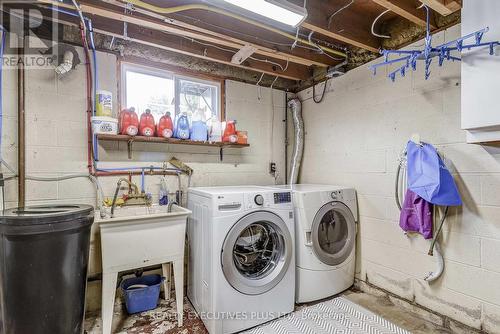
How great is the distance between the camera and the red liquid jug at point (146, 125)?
2232 mm

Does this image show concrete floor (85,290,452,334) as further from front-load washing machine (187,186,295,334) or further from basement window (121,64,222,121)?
basement window (121,64,222,121)

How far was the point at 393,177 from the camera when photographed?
2.26 meters

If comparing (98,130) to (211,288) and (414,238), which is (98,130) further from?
(414,238)

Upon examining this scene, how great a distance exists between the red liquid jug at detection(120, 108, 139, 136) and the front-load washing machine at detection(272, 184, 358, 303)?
1496 millimetres

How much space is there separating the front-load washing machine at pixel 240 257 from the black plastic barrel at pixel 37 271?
2.81 feet

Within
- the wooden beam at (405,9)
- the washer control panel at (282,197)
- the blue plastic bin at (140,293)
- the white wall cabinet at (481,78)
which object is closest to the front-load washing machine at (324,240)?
the washer control panel at (282,197)

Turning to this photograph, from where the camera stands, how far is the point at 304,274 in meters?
2.24

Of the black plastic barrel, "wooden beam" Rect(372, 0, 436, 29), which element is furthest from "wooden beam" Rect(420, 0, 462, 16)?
the black plastic barrel

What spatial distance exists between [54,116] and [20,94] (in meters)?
0.25

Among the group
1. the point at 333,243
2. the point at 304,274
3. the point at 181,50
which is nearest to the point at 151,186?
the point at 181,50

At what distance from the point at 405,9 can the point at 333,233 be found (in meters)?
1.91

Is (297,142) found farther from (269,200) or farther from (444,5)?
(444,5)

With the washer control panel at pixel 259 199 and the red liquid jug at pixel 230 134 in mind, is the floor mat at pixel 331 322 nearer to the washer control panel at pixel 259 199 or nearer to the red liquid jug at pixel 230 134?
the washer control panel at pixel 259 199

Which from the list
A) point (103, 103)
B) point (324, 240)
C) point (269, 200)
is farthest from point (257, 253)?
point (103, 103)
